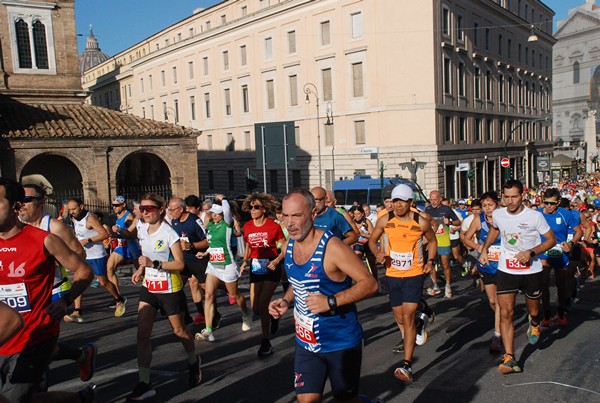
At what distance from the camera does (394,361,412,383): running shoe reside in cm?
570

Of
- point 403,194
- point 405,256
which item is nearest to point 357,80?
point 403,194

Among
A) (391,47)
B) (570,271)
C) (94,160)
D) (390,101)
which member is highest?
(391,47)

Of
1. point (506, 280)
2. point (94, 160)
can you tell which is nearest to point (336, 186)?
point (94, 160)

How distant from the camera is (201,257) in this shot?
A: 8.52 m

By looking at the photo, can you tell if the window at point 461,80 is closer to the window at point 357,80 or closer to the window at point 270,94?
the window at point 357,80

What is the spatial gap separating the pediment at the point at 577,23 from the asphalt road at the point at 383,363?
375 ft

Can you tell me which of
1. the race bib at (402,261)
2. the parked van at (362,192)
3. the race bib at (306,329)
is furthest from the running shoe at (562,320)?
the parked van at (362,192)

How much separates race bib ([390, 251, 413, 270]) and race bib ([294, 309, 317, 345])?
8.26ft

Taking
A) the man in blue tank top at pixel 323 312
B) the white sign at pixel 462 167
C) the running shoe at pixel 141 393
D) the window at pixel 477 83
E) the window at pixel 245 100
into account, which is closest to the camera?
the man in blue tank top at pixel 323 312

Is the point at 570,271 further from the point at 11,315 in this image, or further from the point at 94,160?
the point at 94,160

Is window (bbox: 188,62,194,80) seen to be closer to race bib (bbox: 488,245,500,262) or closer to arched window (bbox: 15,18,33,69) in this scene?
arched window (bbox: 15,18,33,69)

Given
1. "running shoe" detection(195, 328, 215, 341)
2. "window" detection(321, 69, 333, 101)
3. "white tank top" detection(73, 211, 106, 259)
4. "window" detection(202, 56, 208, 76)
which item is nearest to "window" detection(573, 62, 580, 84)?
"window" detection(202, 56, 208, 76)

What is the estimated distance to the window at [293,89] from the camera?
1714 inches

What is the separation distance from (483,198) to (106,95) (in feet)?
240
